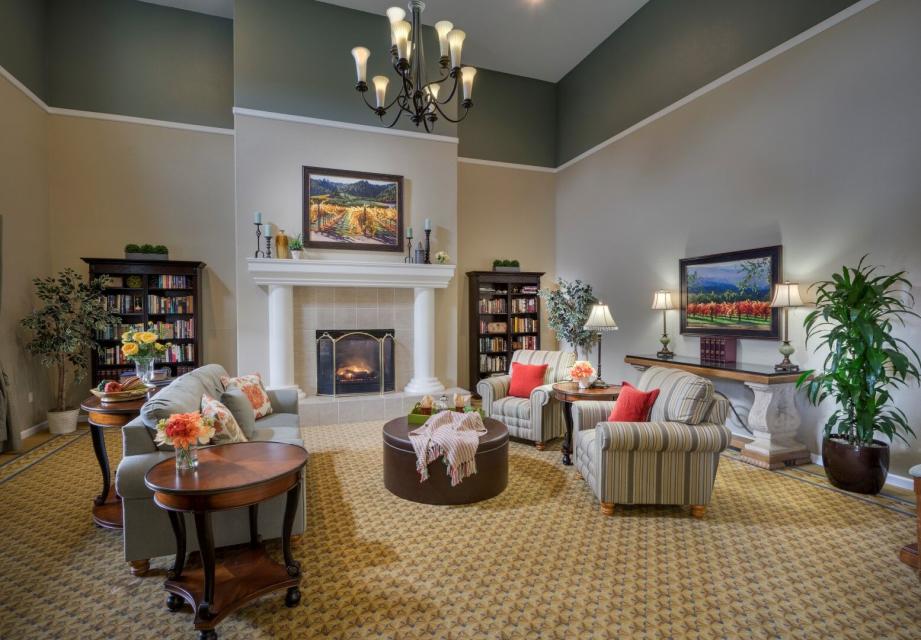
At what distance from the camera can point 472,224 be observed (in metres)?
7.39

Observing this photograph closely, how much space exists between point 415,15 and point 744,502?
447 centimetres

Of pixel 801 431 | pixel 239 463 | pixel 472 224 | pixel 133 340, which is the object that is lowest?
pixel 801 431

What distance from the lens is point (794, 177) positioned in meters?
4.23

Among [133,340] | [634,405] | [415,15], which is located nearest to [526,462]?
[634,405]

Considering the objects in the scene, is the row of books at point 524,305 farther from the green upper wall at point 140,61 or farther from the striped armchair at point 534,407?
the green upper wall at point 140,61

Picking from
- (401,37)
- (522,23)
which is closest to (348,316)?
(401,37)

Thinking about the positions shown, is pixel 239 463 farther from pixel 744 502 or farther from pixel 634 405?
pixel 744 502

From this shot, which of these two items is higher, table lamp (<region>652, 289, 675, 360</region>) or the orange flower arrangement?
table lamp (<region>652, 289, 675, 360</region>)

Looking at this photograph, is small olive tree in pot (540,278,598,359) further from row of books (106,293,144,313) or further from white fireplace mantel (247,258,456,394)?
row of books (106,293,144,313)

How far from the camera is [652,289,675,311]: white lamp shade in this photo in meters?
5.45

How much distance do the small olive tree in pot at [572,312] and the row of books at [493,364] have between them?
38.3 inches

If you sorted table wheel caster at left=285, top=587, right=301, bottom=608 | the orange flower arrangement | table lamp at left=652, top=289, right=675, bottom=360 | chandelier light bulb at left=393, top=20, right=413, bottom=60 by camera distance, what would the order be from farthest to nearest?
1. table lamp at left=652, top=289, right=675, bottom=360
2. chandelier light bulb at left=393, top=20, right=413, bottom=60
3. table wheel caster at left=285, top=587, right=301, bottom=608
4. the orange flower arrangement

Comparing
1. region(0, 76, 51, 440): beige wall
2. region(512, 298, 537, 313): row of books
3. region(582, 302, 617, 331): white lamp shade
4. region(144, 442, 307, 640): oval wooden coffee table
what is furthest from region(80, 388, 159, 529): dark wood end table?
region(512, 298, 537, 313): row of books

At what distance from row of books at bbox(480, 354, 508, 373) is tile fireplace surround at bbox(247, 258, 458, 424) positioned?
1.16 metres
